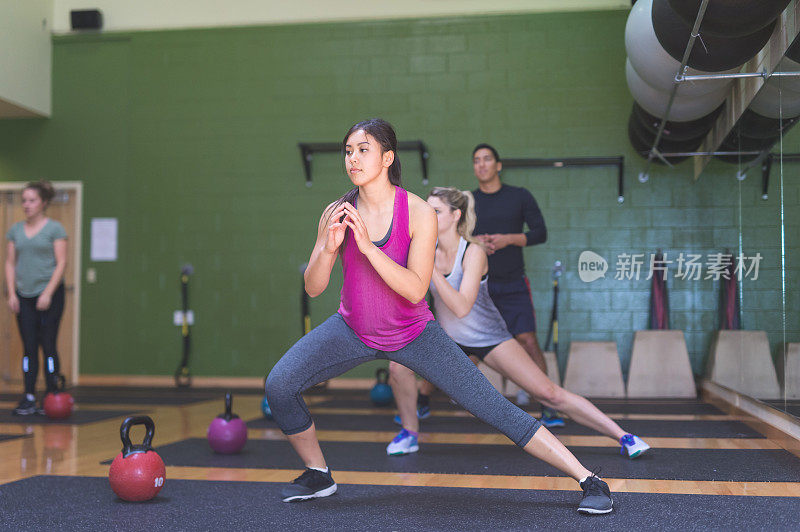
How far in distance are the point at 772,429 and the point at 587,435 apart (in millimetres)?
912

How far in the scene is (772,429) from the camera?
3846mm

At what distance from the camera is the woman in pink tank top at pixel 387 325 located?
7.54 ft

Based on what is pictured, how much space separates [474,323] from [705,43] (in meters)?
1.74

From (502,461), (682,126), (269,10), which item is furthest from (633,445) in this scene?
(269,10)

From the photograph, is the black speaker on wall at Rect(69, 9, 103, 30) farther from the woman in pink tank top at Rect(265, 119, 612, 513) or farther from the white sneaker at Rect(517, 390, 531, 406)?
the woman in pink tank top at Rect(265, 119, 612, 513)

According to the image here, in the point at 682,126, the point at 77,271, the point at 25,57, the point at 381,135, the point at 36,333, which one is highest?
the point at 25,57

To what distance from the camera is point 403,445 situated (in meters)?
3.49

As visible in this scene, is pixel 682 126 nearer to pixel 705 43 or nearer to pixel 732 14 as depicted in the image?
pixel 705 43

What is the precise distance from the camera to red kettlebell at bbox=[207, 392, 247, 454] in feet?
11.4

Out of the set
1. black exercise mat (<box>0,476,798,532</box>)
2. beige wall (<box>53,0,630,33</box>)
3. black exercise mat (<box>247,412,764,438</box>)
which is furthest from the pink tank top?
beige wall (<box>53,0,630,33</box>)

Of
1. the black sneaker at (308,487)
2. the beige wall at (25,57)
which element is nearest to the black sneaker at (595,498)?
the black sneaker at (308,487)

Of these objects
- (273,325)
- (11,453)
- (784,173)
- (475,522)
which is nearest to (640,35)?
(784,173)
